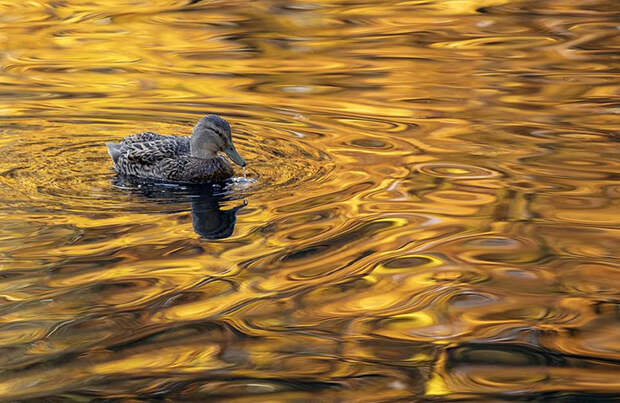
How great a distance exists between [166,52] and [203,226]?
544cm

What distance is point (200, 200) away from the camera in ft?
23.2

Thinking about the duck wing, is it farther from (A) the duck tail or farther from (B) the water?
(B) the water

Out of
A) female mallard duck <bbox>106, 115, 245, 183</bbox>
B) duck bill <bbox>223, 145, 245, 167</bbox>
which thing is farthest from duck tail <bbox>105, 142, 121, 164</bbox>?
duck bill <bbox>223, 145, 245, 167</bbox>

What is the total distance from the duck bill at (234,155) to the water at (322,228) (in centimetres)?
13

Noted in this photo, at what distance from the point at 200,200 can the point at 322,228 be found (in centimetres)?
111

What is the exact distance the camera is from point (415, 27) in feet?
41.6

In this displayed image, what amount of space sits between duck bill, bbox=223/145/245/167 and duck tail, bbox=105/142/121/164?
28.3 inches

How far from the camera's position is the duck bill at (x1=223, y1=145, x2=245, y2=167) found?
739cm

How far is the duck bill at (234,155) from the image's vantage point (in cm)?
739

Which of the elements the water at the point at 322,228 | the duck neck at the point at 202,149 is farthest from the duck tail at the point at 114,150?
the duck neck at the point at 202,149

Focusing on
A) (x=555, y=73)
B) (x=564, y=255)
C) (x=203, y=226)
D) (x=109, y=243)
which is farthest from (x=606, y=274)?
(x=555, y=73)

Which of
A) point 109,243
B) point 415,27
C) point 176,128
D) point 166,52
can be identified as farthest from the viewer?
point 415,27

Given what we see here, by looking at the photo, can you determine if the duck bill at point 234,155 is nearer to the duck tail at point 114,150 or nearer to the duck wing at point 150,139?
the duck wing at point 150,139

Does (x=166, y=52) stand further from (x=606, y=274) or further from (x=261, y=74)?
(x=606, y=274)
